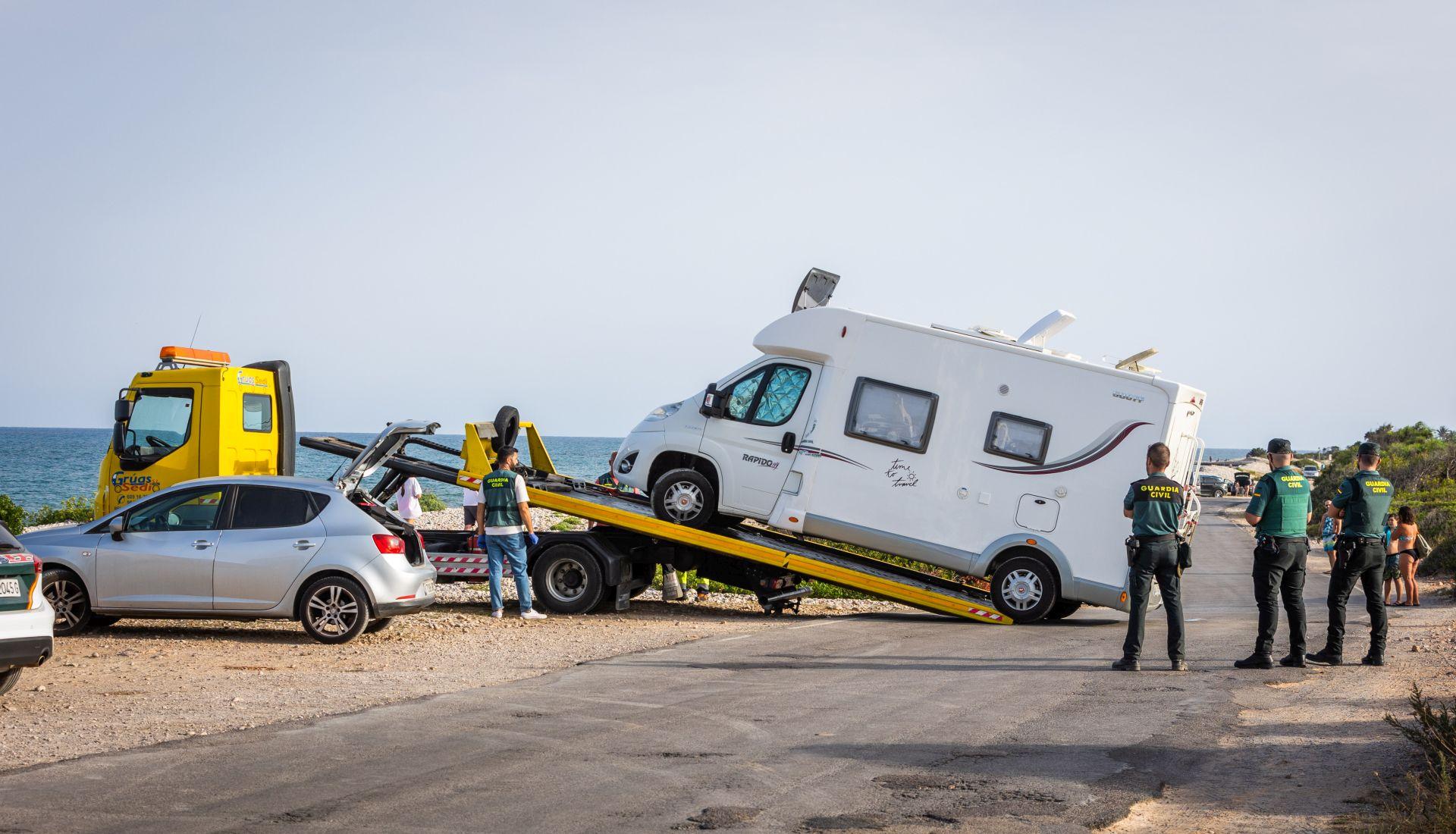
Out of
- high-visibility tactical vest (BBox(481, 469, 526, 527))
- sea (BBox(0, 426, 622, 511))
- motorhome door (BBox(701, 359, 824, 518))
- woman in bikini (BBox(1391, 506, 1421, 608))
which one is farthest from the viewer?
sea (BBox(0, 426, 622, 511))

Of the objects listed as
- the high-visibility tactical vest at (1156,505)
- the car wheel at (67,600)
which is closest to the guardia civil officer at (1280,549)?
the high-visibility tactical vest at (1156,505)

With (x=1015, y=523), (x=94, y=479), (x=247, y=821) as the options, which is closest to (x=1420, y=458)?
(x=1015, y=523)

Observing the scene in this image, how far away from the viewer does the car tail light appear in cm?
1206

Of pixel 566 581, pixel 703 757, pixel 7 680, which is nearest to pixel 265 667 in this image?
pixel 7 680

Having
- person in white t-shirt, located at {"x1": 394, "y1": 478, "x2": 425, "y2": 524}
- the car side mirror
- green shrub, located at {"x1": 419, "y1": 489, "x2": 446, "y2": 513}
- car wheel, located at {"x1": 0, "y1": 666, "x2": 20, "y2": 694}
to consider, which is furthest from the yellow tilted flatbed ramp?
green shrub, located at {"x1": 419, "y1": 489, "x2": 446, "y2": 513}

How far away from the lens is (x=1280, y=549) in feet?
35.6

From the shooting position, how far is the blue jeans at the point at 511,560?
14281 mm

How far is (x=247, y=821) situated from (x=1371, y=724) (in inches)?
264

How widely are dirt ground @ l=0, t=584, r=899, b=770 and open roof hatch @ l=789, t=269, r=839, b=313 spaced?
382 cm

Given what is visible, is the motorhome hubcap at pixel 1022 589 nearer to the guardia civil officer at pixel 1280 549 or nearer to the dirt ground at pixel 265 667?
the dirt ground at pixel 265 667

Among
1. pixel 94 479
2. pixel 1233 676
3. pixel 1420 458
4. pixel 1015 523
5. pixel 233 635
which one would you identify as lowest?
pixel 94 479

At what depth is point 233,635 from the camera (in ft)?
41.5

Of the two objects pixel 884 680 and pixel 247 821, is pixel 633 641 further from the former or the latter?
pixel 247 821

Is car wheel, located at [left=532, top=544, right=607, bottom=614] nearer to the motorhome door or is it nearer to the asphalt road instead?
the motorhome door
